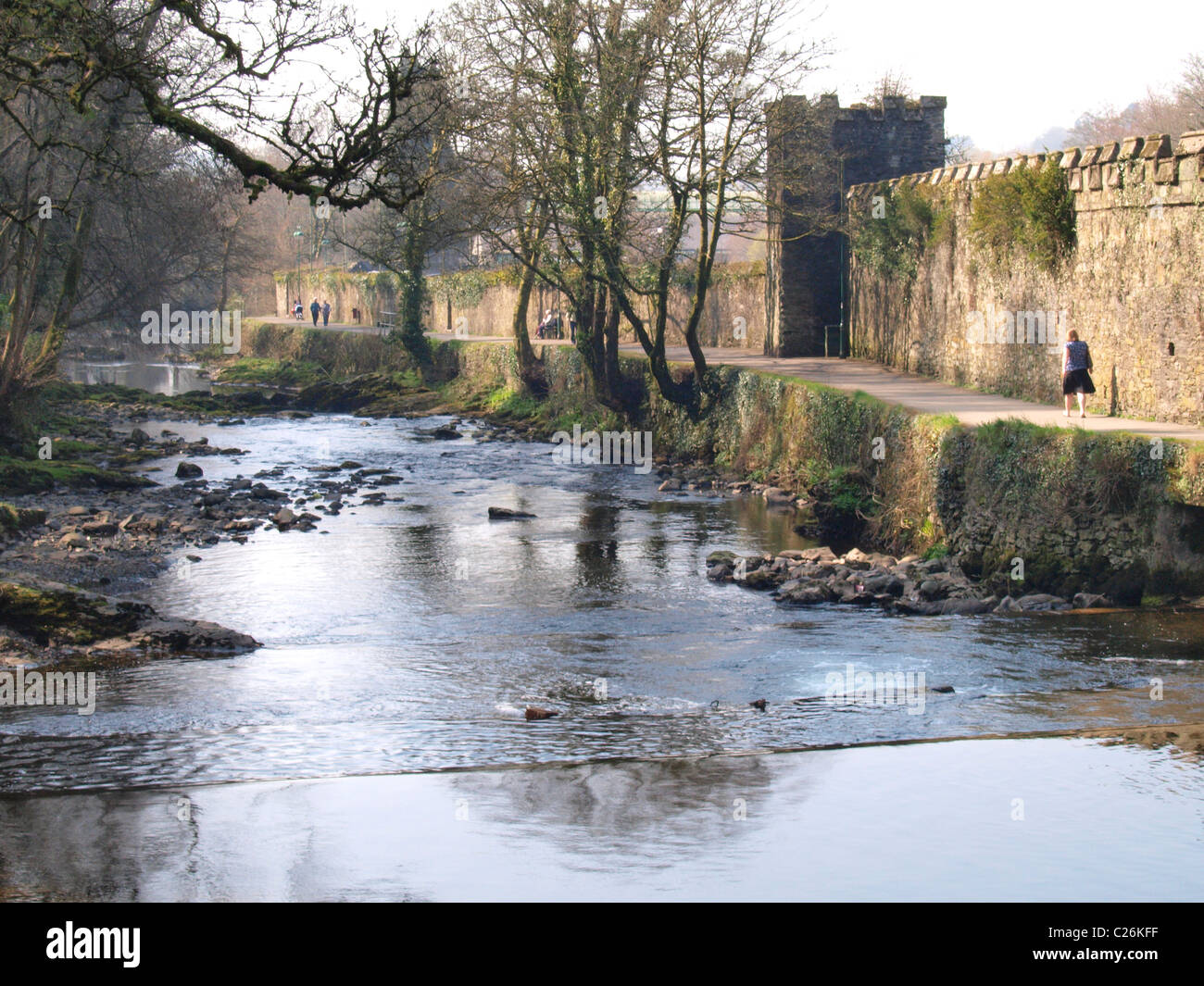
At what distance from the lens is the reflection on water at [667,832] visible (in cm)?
700

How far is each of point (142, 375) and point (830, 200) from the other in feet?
125

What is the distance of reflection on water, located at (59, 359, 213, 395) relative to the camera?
51.2 meters

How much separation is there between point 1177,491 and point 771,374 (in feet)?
44.4

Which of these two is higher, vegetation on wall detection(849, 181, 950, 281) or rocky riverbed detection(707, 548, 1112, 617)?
vegetation on wall detection(849, 181, 950, 281)

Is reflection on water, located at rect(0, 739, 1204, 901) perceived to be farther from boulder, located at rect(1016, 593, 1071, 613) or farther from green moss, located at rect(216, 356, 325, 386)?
green moss, located at rect(216, 356, 325, 386)

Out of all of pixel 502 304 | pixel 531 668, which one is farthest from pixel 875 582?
pixel 502 304

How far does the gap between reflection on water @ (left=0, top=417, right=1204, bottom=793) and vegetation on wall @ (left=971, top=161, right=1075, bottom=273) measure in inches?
251

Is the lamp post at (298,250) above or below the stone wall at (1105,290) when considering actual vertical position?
above

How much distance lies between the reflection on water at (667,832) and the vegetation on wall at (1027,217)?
12.5 m

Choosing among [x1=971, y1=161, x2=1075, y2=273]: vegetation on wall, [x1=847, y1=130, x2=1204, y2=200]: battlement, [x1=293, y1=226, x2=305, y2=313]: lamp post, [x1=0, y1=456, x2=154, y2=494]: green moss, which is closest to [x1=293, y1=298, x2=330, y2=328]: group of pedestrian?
[x1=293, y1=226, x2=305, y2=313]: lamp post

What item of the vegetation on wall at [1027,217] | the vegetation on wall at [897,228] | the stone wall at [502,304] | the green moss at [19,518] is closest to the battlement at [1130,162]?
the vegetation on wall at [1027,217]

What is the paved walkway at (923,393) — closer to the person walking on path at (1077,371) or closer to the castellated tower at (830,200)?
the person walking on path at (1077,371)

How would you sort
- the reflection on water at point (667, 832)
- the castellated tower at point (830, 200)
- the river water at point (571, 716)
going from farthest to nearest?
the castellated tower at point (830, 200), the river water at point (571, 716), the reflection on water at point (667, 832)

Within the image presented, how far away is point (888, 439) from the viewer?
65.9ft
